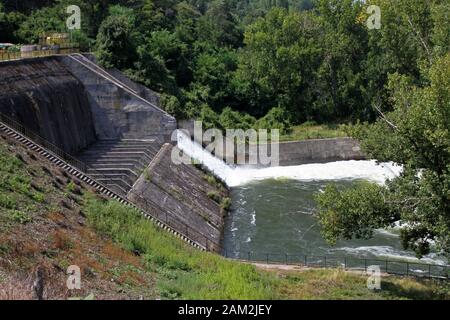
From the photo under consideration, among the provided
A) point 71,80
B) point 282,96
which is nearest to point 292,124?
point 282,96

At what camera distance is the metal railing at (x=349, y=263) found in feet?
75.4

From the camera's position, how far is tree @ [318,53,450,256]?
15719 mm

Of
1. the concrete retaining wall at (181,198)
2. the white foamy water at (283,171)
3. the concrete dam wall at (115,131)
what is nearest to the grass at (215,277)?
the concrete retaining wall at (181,198)

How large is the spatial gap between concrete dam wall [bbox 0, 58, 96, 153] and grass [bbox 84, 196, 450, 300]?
826 centimetres

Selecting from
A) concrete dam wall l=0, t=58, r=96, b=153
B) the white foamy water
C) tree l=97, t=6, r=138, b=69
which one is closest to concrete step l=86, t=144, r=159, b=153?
concrete dam wall l=0, t=58, r=96, b=153

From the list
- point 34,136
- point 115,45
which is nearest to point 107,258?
point 34,136

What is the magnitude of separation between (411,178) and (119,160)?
19048 mm

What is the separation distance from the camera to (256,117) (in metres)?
50.8

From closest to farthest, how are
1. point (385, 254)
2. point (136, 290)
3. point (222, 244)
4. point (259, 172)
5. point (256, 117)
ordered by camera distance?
point (136, 290) < point (385, 254) < point (222, 244) < point (259, 172) < point (256, 117)

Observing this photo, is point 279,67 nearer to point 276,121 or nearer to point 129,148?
point 276,121

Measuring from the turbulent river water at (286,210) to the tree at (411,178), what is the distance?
276 inches

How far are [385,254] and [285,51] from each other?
28451 mm

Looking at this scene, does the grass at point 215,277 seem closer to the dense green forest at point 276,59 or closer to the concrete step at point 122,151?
the concrete step at point 122,151

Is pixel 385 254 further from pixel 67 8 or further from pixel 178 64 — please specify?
pixel 67 8
